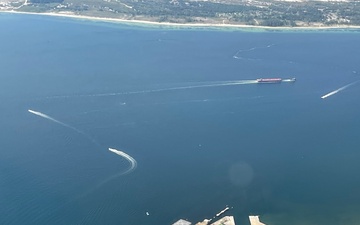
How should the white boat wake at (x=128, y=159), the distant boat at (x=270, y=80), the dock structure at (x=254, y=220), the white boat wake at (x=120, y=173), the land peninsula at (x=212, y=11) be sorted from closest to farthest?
the dock structure at (x=254, y=220) < the white boat wake at (x=120, y=173) < the white boat wake at (x=128, y=159) < the distant boat at (x=270, y=80) < the land peninsula at (x=212, y=11)

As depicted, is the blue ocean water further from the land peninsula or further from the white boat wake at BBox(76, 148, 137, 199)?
the land peninsula

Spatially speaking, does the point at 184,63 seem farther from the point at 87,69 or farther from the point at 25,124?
the point at 25,124

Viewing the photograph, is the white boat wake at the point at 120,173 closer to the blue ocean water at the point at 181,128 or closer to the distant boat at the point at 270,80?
the blue ocean water at the point at 181,128

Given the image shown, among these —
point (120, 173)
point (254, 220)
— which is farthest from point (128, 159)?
point (254, 220)

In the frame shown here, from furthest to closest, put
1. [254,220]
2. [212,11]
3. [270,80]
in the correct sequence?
[212,11] → [270,80] → [254,220]

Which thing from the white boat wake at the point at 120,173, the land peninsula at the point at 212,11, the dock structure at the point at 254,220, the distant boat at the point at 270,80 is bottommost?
the dock structure at the point at 254,220

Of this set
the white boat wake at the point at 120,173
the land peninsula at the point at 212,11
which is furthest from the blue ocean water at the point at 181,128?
the land peninsula at the point at 212,11

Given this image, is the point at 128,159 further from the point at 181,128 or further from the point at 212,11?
the point at 212,11
